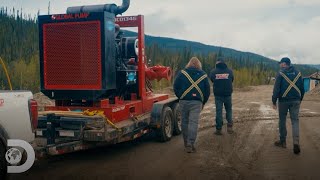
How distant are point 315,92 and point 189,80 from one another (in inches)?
923

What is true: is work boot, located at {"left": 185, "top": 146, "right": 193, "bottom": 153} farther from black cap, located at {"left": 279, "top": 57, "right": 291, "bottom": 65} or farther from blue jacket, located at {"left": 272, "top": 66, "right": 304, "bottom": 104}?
black cap, located at {"left": 279, "top": 57, "right": 291, "bottom": 65}

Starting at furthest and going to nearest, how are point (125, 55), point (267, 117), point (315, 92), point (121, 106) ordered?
point (315, 92), point (267, 117), point (125, 55), point (121, 106)

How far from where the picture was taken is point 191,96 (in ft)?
28.6

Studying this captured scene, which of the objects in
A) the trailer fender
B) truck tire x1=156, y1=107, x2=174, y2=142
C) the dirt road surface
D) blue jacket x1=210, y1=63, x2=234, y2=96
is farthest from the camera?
blue jacket x1=210, y1=63, x2=234, y2=96

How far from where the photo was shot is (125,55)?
9383 millimetres

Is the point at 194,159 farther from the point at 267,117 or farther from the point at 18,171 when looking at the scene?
the point at 267,117

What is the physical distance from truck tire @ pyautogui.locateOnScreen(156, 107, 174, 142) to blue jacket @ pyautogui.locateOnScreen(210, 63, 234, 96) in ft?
5.27

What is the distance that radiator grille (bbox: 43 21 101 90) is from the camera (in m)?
8.04

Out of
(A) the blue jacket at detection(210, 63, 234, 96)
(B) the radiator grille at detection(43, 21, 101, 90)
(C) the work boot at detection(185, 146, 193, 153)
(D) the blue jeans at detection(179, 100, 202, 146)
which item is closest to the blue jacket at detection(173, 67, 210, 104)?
(D) the blue jeans at detection(179, 100, 202, 146)

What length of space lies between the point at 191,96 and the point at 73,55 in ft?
8.29

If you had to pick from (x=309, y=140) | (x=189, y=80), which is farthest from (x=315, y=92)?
(x=189, y=80)

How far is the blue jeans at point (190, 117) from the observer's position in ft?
28.2

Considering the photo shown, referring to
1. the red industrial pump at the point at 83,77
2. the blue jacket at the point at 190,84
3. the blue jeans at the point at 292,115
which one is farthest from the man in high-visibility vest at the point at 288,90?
the red industrial pump at the point at 83,77

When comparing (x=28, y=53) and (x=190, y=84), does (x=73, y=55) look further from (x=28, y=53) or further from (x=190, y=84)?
(x=28, y=53)
